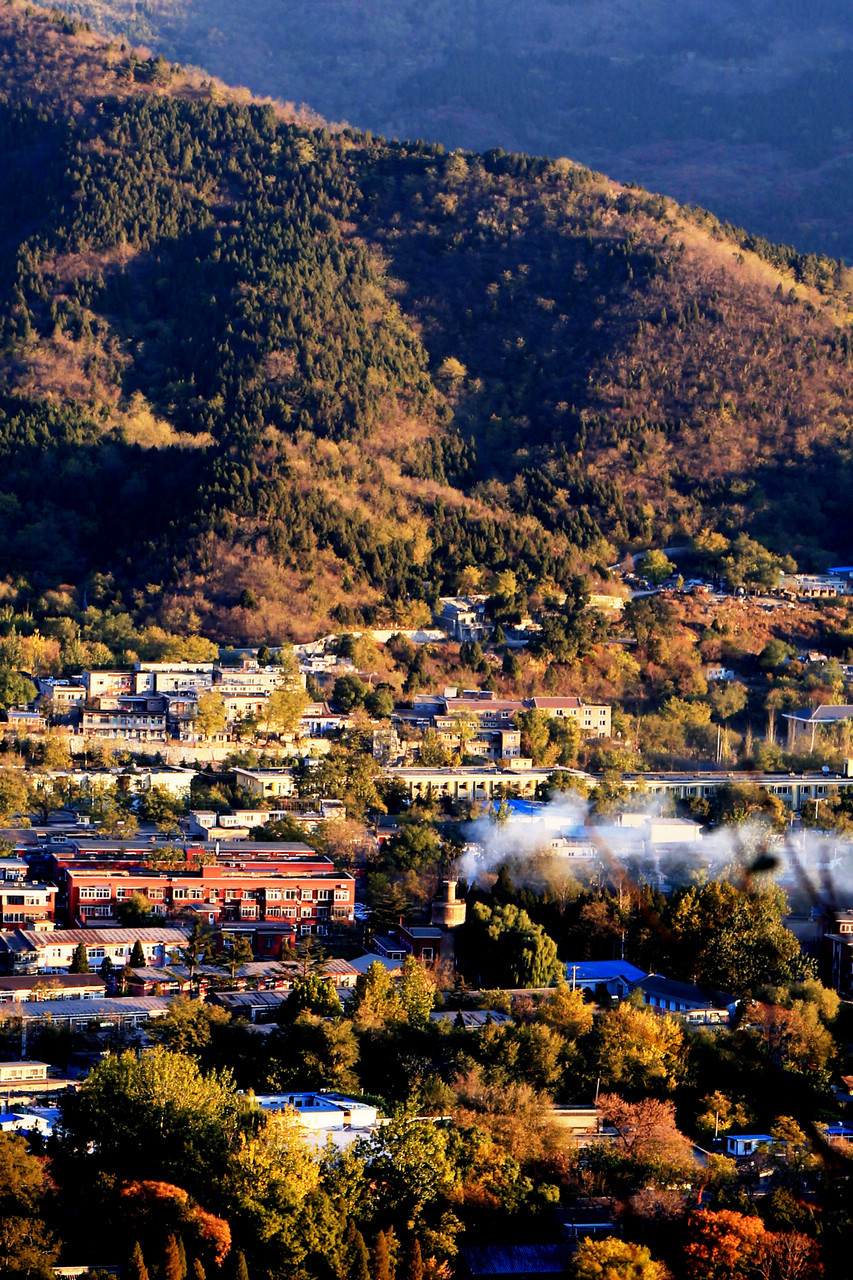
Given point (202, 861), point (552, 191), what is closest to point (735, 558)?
point (552, 191)

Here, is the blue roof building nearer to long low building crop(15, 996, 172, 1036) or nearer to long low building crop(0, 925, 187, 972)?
long low building crop(0, 925, 187, 972)

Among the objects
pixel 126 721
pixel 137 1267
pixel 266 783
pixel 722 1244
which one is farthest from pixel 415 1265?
pixel 126 721

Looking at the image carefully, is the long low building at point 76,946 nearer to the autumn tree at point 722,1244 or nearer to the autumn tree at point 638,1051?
the autumn tree at point 638,1051

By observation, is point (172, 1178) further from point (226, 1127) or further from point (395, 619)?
point (395, 619)

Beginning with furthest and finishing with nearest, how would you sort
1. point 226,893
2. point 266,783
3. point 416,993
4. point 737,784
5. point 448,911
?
1. point 266,783
2. point 737,784
3. point 226,893
4. point 448,911
5. point 416,993

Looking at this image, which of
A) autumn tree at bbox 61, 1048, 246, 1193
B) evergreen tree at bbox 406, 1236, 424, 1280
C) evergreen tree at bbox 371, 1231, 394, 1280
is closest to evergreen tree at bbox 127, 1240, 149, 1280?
autumn tree at bbox 61, 1048, 246, 1193

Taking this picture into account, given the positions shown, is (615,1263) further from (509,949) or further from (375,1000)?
(509,949)
